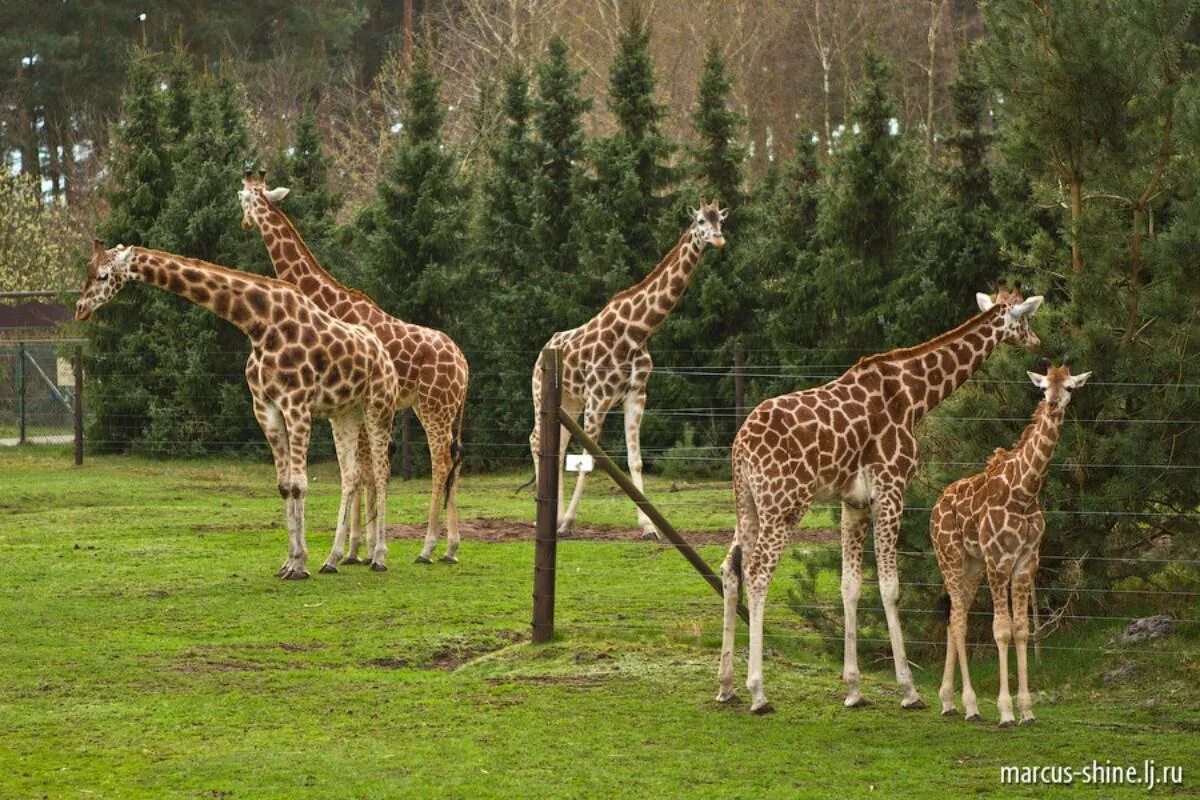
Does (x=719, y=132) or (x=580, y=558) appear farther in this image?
(x=719, y=132)

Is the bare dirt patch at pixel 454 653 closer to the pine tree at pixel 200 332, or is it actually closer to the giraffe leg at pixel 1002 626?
the giraffe leg at pixel 1002 626

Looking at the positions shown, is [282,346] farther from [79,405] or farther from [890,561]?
[79,405]

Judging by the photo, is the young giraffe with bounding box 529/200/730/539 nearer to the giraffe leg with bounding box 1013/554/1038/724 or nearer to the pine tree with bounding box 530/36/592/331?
the pine tree with bounding box 530/36/592/331

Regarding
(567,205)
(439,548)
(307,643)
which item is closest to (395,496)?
(439,548)

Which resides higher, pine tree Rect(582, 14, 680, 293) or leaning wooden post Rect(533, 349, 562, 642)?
pine tree Rect(582, 14, 680, 293)

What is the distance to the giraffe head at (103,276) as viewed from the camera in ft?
47.5

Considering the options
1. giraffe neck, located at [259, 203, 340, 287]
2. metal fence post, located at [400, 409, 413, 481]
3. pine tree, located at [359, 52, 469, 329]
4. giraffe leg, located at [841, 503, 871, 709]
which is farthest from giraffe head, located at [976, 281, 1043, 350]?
pine tree, located at [359, 52, 469, 329]

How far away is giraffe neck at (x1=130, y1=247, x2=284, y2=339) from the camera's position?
14.4 m

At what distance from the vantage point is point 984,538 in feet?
31.4

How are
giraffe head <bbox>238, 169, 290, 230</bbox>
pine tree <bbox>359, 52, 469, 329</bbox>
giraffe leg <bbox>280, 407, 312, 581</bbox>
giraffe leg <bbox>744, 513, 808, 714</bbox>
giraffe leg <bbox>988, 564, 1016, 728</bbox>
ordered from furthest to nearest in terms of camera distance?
pine tree <bbox>359, 52, 469, 329</bbox>, giraffe head <bbox>238, 169, 290, 230</bbox>, giraffe leg <bbox>280, 407, 312, 581</bbox>, giraffe leg <bbox>744, 513, 808, 714</bbox>, giraffe leg <bbox>988, 564, 1016, 728</bbox>

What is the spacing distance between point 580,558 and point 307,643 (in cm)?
450

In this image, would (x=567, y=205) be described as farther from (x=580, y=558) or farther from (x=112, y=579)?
(x=112, y=579)

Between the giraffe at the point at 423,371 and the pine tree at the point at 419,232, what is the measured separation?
28.0 ft

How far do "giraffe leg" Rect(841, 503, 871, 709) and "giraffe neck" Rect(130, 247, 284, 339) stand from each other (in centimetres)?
587
